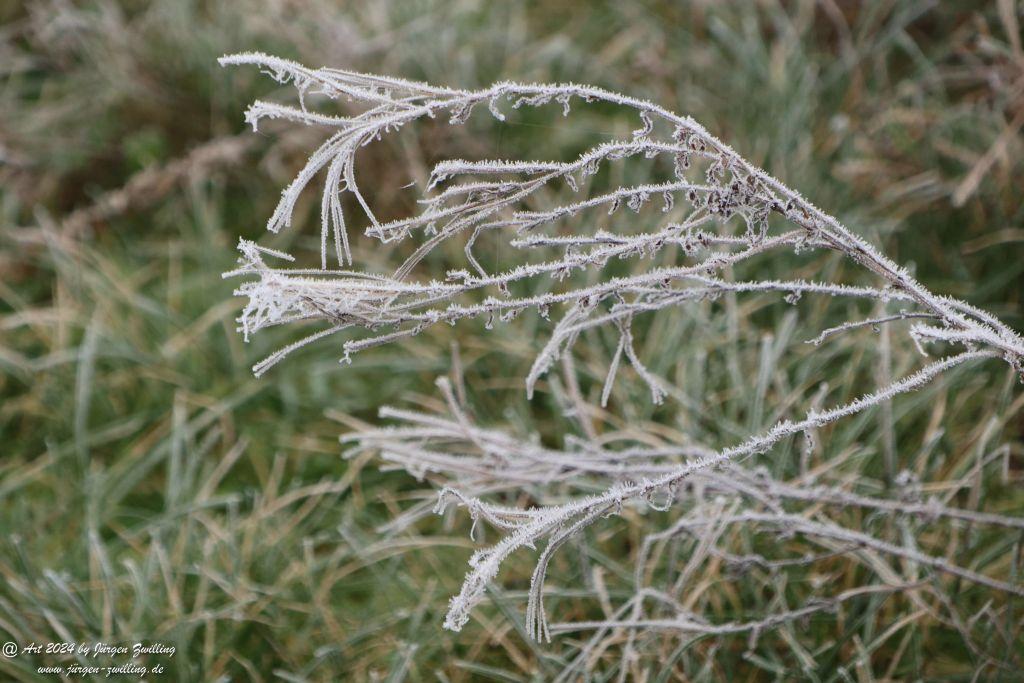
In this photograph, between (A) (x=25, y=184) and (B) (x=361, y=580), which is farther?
(A) (x=25, y=184)

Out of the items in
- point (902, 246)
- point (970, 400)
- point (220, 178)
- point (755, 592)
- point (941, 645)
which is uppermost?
point (220, 178)

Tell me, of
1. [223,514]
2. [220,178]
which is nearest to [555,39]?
[220,178]

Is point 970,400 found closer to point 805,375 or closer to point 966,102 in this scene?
point 805,375

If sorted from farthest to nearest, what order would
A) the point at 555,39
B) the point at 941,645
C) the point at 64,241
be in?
the point at 555,39
the point at 64,241
the point at 941,645

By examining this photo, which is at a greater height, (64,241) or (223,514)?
(64,241)


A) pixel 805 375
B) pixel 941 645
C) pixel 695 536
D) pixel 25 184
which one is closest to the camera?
pixel 695 536

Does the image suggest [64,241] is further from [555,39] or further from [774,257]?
[774,257]
